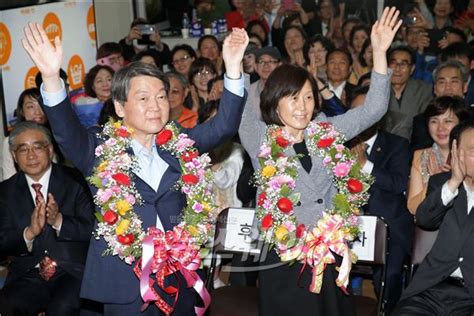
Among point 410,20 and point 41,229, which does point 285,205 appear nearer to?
point 41,229

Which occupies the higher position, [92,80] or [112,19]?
[112,19]

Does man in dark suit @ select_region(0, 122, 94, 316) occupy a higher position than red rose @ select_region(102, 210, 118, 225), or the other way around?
red rose @ select_region(102, 210, 118, 225)

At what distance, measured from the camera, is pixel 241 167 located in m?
5.17

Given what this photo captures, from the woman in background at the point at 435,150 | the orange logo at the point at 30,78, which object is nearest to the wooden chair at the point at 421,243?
the woman in background at the point at 435,150

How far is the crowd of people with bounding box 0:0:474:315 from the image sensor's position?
3.30 metres

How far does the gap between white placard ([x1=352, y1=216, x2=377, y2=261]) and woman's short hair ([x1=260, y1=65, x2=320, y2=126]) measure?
74 centimetres

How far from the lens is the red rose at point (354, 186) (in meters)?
3.67

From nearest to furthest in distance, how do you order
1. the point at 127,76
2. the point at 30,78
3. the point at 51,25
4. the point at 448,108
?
the point at 127,76 < the point at 448,108 < the point at 30,78 < the point at 51,25

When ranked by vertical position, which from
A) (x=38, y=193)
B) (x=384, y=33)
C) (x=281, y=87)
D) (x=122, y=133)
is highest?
(x=384, y=33)

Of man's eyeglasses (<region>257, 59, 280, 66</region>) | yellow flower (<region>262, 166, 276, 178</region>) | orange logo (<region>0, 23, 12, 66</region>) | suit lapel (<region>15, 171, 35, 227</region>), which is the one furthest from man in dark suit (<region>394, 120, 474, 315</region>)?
orange logo (<region>0, 23, 12, 66</region>)

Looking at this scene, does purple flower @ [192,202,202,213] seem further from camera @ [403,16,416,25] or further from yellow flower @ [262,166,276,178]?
camera @ [403,16,416,25]

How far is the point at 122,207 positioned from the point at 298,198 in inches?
30.5

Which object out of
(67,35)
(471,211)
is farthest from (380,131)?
(67,35)

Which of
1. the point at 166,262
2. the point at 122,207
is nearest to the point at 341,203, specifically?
the point at 166,262
